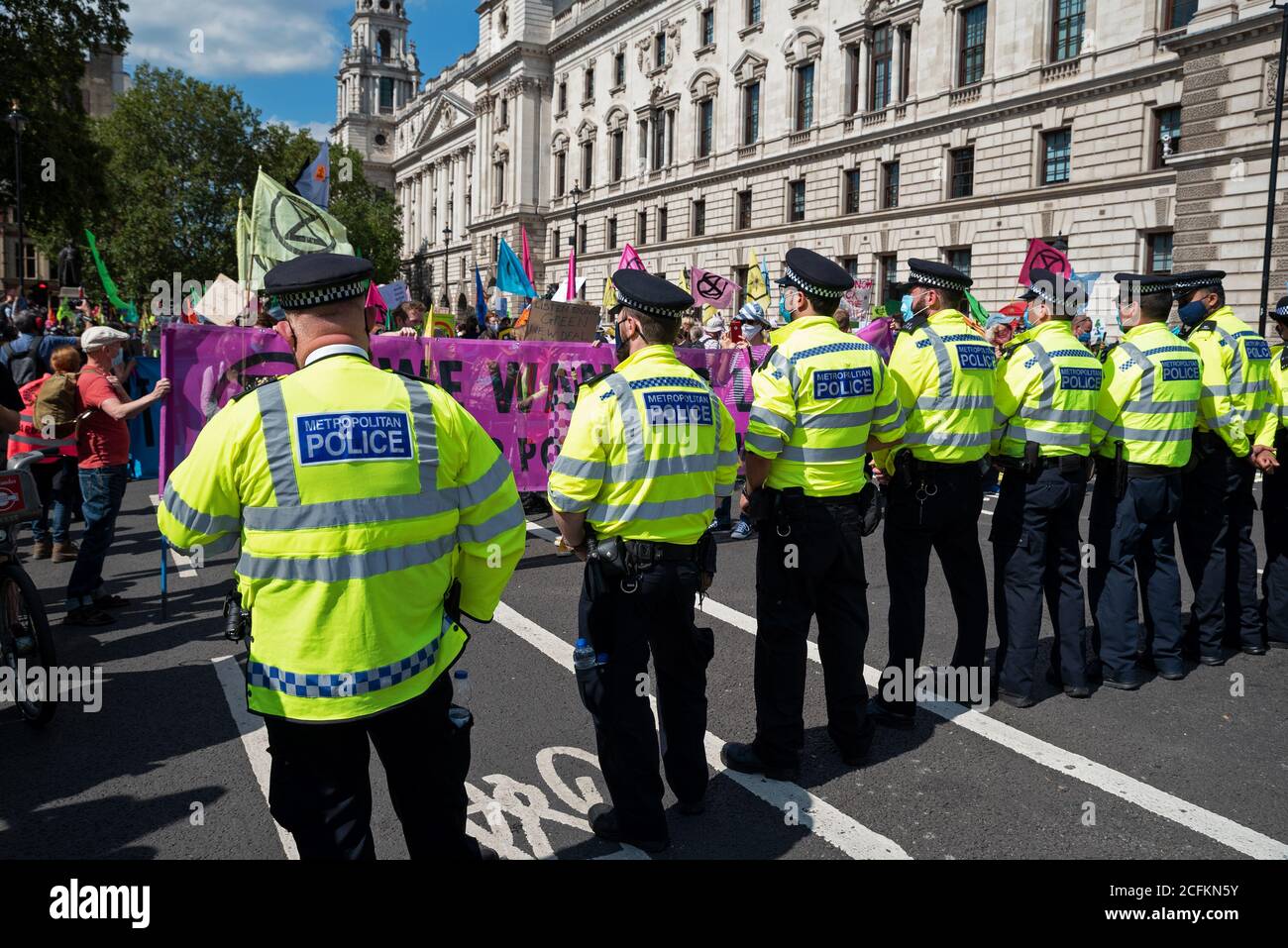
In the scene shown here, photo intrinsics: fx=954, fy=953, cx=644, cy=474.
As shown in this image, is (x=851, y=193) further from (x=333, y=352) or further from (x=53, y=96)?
(x=333, y=352)

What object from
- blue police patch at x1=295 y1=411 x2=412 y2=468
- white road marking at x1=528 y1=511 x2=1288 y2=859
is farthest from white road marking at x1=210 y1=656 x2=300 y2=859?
white road marking at x1=528 y1=511 x2=1288 y2=859

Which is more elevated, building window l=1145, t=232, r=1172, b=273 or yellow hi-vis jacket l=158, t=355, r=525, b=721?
building window l=1145, t=232, r=1172, b=273

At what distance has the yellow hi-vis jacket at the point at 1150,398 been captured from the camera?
5609mm

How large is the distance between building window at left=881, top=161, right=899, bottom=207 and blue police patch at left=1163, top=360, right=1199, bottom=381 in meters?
32.5

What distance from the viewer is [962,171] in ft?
110

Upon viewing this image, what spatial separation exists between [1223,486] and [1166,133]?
25452mm

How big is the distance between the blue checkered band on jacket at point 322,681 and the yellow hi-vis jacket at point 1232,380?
5.56 m

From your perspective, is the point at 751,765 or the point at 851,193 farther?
the point at 851,193

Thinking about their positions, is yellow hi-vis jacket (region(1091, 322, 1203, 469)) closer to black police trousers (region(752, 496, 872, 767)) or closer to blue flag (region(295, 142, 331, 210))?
black police trousers (region(752, 496, 872, 767))

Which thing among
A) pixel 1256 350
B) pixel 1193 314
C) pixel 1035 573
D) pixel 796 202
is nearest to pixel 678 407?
pixel 1035 573

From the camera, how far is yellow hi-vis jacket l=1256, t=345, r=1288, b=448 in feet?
21.1
